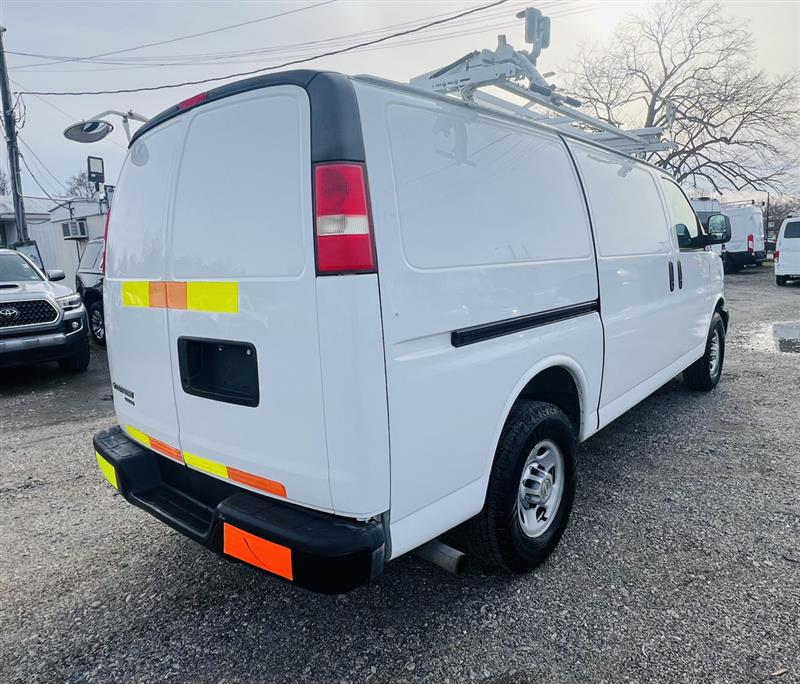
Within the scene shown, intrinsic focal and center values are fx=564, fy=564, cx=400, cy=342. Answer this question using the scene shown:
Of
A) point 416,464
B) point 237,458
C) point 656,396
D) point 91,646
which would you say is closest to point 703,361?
point 656,396

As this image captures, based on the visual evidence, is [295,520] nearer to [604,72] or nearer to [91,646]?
[91,646]

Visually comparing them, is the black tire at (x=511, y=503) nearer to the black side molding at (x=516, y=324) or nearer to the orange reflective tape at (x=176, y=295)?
the black side molding at (x=516, y=324)

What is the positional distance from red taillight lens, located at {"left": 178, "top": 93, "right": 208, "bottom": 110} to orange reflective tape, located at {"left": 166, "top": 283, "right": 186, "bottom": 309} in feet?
2.39

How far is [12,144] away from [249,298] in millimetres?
15517

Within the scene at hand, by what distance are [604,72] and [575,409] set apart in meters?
31.4

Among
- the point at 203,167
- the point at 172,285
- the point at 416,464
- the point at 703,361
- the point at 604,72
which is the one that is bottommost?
the point at 703,361

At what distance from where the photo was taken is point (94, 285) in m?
8.91

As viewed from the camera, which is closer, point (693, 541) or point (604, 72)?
point (693, 541)

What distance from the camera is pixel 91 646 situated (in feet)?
7.38

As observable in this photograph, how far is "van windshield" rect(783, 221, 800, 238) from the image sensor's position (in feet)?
53.3

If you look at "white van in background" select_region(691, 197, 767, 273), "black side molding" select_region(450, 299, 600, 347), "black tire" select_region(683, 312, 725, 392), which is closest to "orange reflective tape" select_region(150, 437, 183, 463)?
"black side molding" select_region(450, 299, 600, 347)

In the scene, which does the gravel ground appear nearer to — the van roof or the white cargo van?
the white cargo van

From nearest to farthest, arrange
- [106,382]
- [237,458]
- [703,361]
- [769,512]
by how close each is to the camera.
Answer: [237,458] → [769,512] → [703,361] → [106,382]

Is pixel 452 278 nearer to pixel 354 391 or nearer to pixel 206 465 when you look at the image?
pixel 354 391
